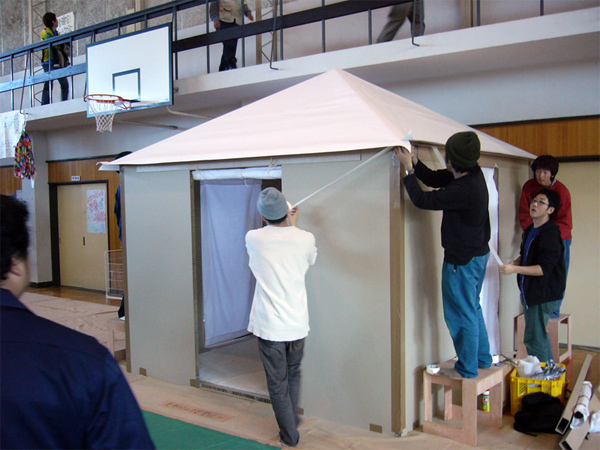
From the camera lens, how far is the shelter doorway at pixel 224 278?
14.8 ft

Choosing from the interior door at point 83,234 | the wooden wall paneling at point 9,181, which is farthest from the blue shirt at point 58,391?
the wooden wall paneling at point 9,181

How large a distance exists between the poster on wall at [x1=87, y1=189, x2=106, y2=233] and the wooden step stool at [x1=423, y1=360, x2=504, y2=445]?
682 cm

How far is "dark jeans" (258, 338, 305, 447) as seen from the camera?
3002 millimetres

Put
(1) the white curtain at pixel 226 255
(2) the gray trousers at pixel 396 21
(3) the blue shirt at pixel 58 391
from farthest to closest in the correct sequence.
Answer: (2) the gray trousers at pixel 396 21 → (1) the white curtain at pixel 226 255 → (3) the blue shirt at pixel 58 391

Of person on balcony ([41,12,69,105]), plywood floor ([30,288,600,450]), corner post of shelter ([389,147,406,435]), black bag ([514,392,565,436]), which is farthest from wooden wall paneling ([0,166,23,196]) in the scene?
black bag ([514,392,565,436])

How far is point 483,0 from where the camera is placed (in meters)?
5.39

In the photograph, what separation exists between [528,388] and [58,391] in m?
3.35

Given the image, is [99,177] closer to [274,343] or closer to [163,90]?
[163,90]

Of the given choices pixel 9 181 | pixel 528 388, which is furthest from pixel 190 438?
pixel 9 181

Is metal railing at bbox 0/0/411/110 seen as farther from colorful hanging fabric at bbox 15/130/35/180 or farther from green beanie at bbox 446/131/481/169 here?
green beanie at bbox 446/131/481/169

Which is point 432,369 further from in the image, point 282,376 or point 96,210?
point 96,210

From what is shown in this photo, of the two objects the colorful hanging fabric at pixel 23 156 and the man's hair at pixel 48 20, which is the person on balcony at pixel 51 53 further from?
the colorful hanging fabric at pixel 23 156

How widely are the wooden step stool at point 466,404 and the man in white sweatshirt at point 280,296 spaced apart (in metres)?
0.86

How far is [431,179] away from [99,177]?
6928 mm
